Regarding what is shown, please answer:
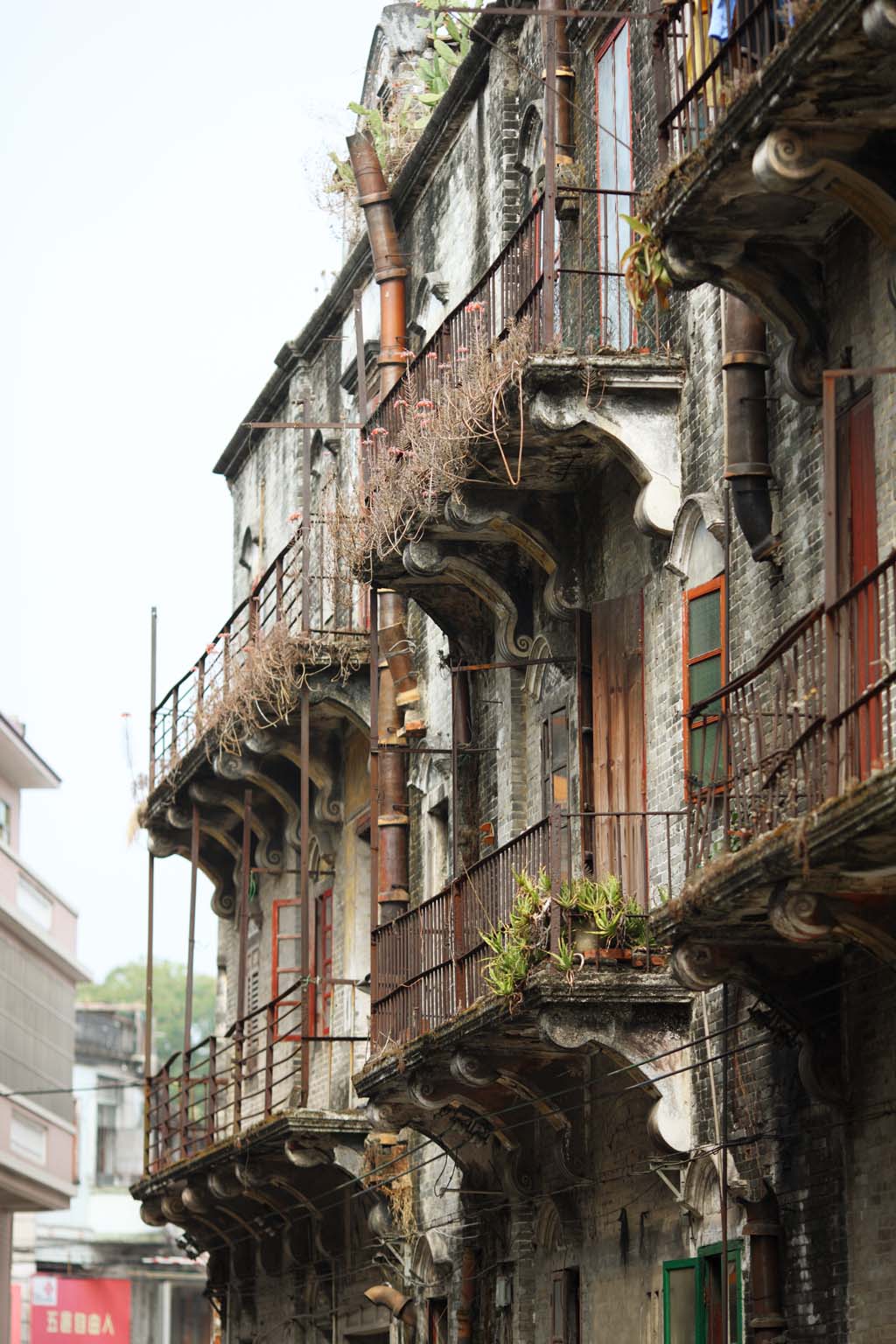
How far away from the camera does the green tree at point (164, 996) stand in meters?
118

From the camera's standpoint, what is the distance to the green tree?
386 ft

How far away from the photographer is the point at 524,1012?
16.0 metres

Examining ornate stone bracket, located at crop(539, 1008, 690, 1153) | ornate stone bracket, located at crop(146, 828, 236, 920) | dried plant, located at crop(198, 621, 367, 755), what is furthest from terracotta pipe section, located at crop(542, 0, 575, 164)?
ornate stone bracket, located at crop(146, 828, 236, 920)

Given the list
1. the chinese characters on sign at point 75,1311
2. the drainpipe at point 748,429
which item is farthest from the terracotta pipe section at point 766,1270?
the chinese characters on sign at point 75,1311

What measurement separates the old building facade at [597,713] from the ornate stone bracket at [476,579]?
A: 0.05m

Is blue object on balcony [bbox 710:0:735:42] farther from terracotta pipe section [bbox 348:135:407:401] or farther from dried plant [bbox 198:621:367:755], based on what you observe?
dried plant [bbox 198:621:367:755]

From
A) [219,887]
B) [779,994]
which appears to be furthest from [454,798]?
[219,887]

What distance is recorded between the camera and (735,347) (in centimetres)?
1504

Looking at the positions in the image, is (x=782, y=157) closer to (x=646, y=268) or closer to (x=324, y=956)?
(x=646, y=268)

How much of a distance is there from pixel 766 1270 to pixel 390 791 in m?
9.97

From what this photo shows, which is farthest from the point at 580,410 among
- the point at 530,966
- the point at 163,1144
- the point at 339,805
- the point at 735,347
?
the point at 163,1144

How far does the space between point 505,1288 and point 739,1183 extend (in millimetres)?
5512

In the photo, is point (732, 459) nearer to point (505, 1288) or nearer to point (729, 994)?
point (729, 994)

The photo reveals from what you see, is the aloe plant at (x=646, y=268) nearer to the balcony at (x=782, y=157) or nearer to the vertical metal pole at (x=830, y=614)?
the balcony at (x=782, y=157)
